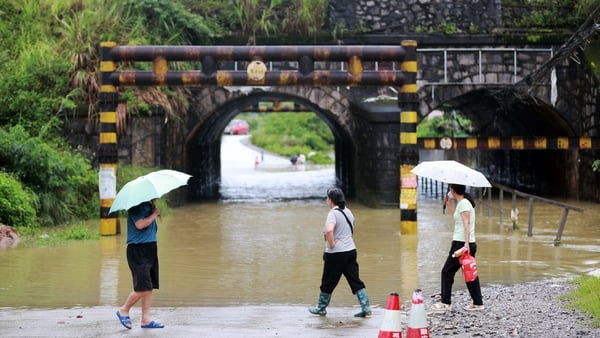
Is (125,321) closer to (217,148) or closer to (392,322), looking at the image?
(392,322)

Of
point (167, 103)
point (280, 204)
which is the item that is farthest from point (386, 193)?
point (167, 103)

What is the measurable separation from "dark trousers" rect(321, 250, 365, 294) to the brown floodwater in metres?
1.36

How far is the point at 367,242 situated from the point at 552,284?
5.99m

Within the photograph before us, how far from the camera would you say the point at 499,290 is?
39.9 ft

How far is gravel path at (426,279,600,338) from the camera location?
936 centimetres

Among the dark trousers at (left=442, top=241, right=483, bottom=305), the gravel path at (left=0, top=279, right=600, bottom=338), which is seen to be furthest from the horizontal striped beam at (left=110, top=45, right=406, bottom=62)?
the dark trousers at (left=442, top=241, right=483, bottom=305)

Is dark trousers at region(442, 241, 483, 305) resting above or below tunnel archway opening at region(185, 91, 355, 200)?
below

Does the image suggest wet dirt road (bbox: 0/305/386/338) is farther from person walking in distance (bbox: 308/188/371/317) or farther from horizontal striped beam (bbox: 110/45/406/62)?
horizontal striped beam (bbox: 110/45/406/62)

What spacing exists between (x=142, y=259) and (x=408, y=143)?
32.8 feet

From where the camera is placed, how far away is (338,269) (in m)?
10.6

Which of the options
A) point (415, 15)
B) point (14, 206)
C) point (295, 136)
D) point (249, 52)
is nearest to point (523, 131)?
point (415, 15)

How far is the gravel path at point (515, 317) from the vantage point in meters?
9.36

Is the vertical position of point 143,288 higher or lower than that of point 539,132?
lower

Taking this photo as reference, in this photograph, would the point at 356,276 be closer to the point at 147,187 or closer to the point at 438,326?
the point at 438,326
